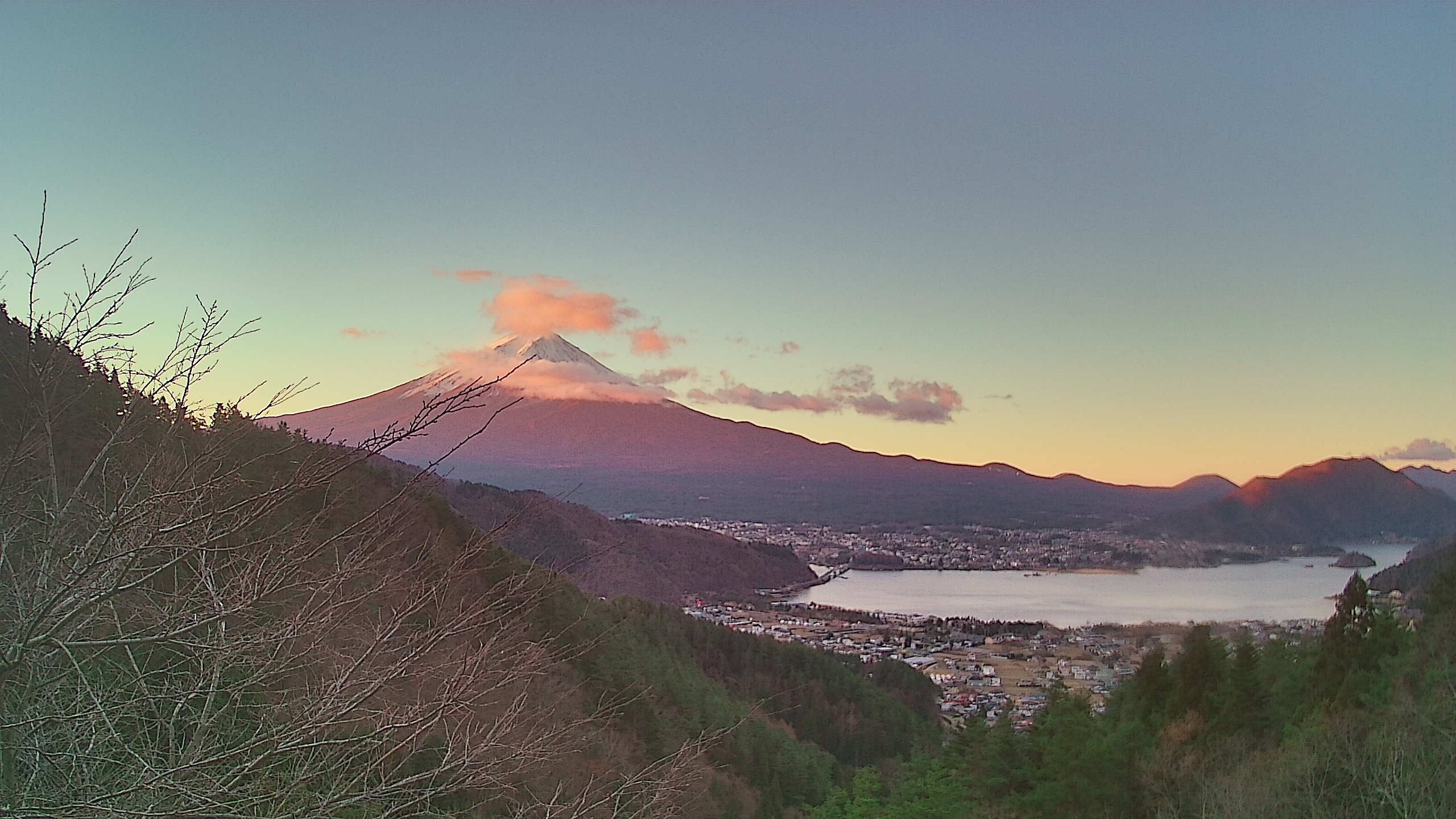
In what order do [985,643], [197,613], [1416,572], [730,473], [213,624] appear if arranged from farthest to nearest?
[730,473]
[985,643]
[1416,572]
[213,624]
[197,613]

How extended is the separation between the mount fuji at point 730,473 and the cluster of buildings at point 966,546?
3244mm

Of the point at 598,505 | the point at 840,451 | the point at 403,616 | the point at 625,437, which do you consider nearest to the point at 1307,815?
the point at 403,616

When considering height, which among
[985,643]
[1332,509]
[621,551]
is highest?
[1332,509]

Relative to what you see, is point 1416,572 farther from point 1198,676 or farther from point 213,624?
point 213,624

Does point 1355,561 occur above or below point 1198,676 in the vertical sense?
above

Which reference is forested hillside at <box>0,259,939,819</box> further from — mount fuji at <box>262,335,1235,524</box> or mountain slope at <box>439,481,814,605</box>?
mount fuji at <box>262,335,1235,524</box>

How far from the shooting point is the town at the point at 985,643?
23.2 meters

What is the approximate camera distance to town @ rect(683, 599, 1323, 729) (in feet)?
76.1

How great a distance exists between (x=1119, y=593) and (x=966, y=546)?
17.4 m

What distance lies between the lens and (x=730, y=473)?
7881 cm

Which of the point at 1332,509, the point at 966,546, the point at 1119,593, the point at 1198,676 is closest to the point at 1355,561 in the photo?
the point at 1332,509

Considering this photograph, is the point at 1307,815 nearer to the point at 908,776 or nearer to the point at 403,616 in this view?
the point at 908,776

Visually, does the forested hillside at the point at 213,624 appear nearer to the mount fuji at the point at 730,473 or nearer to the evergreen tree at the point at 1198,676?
the evergreen tree at the point at 1198,676

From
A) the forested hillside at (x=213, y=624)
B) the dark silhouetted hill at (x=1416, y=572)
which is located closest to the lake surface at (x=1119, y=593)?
the dark silhouetted hill at (x=1416, y=572)
